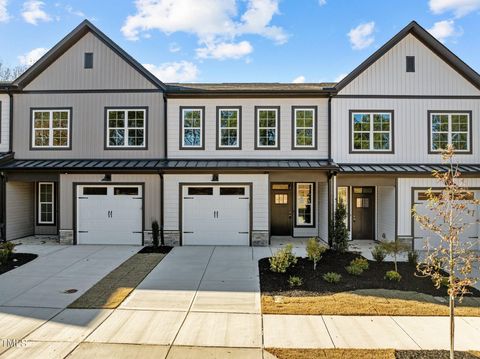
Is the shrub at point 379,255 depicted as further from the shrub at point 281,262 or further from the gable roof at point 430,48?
the gable roof at point 430,48

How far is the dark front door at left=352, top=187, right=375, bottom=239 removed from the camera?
538 inches

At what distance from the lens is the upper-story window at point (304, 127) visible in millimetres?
12875

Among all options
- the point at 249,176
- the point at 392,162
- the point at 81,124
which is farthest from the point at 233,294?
the point at 81,124

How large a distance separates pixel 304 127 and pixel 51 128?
34.3 ft

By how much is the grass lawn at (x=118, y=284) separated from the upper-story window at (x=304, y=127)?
6.93m

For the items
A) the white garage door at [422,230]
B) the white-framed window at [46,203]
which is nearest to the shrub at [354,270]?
the white garage door at [422,230]

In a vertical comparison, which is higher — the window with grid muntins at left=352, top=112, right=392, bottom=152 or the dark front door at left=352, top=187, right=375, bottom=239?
the window with grid muntins at left=352, top=112, right=392, bottom=152

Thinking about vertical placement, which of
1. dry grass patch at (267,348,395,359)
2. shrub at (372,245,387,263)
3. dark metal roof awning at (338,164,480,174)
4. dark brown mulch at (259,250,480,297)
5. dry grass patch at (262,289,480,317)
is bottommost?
dry grass patch at (267,348,395,359)

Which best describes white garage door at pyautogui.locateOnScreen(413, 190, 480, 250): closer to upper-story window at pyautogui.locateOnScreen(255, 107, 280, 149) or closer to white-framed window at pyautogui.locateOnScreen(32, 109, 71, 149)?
upper-story window at pyautogui.locateOnScreen(255, 107, 280, 149)

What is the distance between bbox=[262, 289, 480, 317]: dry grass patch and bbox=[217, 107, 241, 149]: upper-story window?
729cm

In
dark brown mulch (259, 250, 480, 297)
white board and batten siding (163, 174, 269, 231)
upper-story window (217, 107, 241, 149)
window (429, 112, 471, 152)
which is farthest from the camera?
upper-story window (217, 107, 241, 149)

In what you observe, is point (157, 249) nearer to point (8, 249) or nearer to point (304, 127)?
point (8, 249)

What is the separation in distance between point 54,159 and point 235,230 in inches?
314

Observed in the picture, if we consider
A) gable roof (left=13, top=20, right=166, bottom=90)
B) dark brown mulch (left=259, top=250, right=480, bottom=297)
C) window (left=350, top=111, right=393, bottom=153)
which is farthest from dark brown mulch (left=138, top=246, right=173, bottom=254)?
window (left=350, top=111, right=393, bottom=153)
